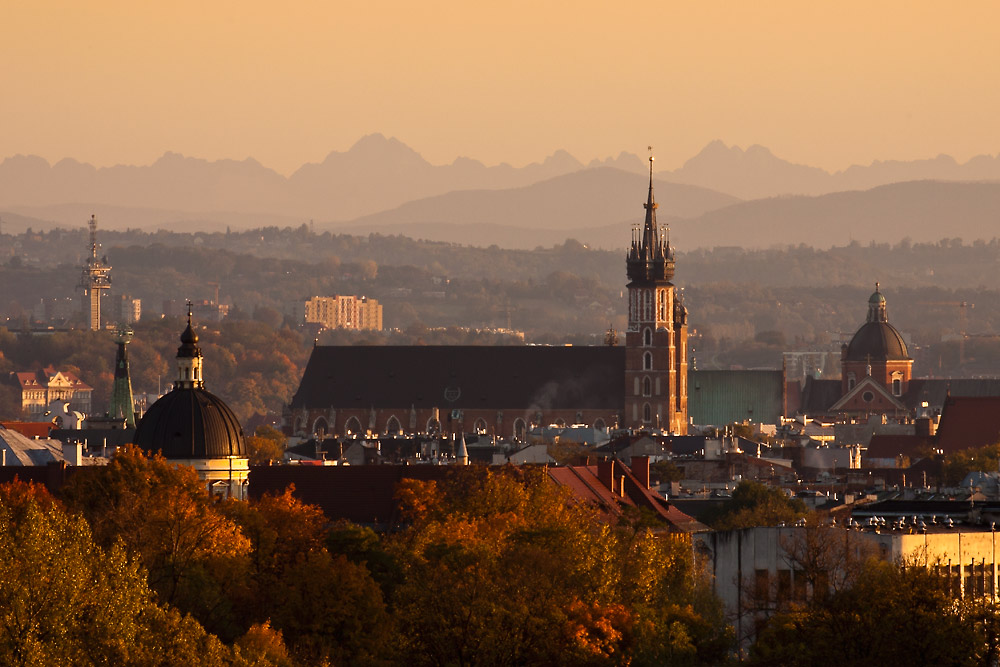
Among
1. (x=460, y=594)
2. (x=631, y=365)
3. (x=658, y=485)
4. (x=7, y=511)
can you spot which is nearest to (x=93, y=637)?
(x=460, y=594)

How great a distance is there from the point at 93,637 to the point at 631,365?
14448 centimetres

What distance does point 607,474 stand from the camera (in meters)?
102

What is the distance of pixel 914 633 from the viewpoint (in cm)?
5825

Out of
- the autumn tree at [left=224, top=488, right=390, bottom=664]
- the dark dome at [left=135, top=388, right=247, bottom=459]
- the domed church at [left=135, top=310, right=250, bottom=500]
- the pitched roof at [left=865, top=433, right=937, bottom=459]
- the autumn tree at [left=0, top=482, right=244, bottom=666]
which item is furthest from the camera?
the pitched roof at [left=865, top=433, right=937, bottom=459]

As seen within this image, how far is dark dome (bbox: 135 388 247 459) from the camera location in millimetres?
96188

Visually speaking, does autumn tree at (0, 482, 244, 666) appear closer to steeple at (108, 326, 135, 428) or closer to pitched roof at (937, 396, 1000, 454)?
pitched roof at (937, 396, 1000, 454)

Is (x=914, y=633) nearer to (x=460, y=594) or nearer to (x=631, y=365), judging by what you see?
(x=460, y=594)

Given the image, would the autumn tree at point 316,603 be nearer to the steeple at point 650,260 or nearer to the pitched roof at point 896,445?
the pitched roof at point 896,445

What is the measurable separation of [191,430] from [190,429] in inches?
1.7

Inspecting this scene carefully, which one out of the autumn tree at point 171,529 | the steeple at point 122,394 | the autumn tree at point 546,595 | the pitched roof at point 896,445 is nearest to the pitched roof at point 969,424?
the pitched roof at point 896,445

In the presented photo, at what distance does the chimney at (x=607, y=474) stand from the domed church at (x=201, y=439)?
12070mm

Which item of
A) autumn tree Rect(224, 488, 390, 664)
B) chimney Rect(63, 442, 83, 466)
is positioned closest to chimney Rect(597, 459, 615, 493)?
chimney Rect(63, 442, 83, 466)

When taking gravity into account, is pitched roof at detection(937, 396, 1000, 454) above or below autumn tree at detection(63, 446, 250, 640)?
above

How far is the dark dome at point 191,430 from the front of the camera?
96.2 metres
